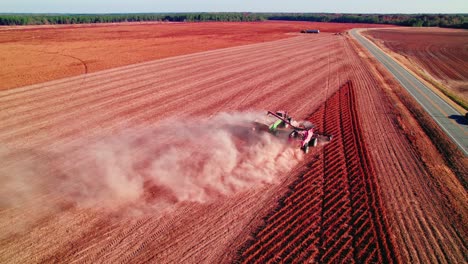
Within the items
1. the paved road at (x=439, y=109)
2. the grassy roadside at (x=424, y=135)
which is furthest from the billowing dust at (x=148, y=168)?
the paved road at (x=439, y=109)

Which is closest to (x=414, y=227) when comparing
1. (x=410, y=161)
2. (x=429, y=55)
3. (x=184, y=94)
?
(x=410, y=161)

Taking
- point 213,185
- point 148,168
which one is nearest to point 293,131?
point 213,185

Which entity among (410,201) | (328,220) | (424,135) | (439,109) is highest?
(439,109)

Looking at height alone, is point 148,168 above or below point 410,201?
below

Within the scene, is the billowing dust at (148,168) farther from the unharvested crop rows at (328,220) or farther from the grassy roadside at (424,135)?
the grassy roadside at (424,135)

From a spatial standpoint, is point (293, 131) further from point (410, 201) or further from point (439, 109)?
point (439, 109)

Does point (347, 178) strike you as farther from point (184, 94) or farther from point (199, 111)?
point (184, 94)
